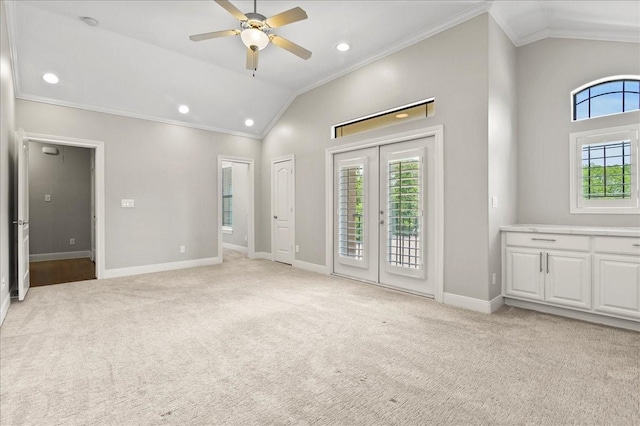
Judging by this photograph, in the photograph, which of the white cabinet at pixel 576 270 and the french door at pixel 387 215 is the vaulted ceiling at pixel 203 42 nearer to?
the french door at pixel 387 215

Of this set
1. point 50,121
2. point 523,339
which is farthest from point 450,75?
point 50,121

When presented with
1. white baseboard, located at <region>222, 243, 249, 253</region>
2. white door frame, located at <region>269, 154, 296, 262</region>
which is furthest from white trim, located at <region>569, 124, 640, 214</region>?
white baseboard, located at <region>222, 243, 249, 253</region>

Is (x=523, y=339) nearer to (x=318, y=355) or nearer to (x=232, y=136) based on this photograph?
(x=318, y=355)

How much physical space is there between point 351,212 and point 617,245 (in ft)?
9.80

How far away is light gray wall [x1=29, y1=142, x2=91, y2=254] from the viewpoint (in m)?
6.73

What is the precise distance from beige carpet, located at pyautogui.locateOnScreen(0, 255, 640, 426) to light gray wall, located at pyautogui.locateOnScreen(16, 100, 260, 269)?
1.73 meters

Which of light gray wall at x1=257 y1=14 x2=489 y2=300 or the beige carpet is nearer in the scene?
the beige carpet

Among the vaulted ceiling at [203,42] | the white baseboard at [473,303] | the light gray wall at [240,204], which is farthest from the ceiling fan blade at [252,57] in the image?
the light gray wall at [240,204]

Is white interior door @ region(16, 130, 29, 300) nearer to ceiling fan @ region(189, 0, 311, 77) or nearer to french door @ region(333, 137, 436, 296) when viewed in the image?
ceiling fan @ region(189, 0, 311, 77)

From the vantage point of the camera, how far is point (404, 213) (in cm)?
412

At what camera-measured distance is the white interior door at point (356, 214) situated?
4555 millimetres

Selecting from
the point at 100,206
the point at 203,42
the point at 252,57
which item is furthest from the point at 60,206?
the point at 252,57

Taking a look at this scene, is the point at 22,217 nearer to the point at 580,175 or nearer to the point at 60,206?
the point at 60,206

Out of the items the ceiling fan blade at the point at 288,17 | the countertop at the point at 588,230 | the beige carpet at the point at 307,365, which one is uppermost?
the ceiling fan blade at the point at 288,17
